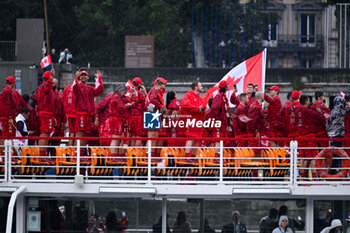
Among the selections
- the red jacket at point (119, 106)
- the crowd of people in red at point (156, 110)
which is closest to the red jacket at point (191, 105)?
the crowd of people in red at point (156, 110)

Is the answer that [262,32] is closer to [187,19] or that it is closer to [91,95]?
[187,19]

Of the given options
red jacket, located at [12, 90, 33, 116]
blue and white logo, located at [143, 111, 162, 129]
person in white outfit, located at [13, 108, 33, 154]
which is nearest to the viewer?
blue and white logo, located at [143, 111, 162, 129]

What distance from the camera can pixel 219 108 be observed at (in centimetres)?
1767

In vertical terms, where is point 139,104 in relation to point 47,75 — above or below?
below

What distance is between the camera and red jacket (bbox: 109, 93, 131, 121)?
1781 cm

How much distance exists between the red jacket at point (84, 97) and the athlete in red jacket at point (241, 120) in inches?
117

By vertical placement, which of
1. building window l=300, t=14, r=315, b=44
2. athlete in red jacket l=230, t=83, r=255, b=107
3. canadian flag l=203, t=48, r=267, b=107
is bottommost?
athlete in red jacket l=230, t=83, r=255, b=107

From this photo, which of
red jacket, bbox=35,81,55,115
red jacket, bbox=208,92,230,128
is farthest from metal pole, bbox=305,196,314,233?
red jacket, bbox=35,81,55,115

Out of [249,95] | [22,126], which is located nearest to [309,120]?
[249,95]

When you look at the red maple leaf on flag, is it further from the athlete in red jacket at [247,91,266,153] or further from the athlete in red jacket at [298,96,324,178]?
the athlete in red jacket at [298,96,324,178]

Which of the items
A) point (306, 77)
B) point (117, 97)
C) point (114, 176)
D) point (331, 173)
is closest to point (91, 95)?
point (117, 97)

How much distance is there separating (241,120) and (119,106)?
2.59 meters

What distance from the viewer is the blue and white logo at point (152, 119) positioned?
17281 mm

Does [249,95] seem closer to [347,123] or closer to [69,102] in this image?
[347,123]
